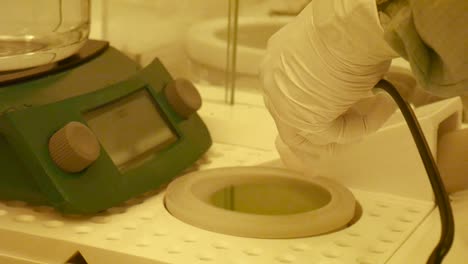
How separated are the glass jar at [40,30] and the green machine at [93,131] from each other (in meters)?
0.03

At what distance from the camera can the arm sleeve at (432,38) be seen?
47 cm

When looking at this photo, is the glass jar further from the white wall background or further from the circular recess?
the circular recess

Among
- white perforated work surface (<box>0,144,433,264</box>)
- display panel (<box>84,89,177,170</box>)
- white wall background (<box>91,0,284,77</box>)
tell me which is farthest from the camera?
white wall background (<box>91,0,284,77</box>)

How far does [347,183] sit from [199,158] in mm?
165

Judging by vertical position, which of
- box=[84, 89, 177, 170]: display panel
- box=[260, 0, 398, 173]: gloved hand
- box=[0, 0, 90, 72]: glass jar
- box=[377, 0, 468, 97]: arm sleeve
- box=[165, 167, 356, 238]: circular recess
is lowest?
box=[165, 167, 356, 238]: circular recess

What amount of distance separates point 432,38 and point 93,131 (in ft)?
1.23

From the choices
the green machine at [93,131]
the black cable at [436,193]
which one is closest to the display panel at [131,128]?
the green machine at [93,131]

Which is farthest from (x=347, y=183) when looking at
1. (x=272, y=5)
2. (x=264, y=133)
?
(x=272, y=5)

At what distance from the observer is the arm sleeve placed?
1.56 feet

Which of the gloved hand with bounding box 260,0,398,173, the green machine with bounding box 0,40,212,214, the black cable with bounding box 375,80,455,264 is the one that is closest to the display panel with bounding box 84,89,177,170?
the green machine with bounding box 0,40,212,214

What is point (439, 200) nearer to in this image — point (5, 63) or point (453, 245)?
point (453, 245)

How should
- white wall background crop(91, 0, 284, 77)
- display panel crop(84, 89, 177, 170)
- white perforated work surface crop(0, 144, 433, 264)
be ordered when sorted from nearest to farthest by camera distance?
white perforated work surface crop(0, 144, 433, 264) < display panel crop(84, 89, 177, 170) < white wall background crop(91, 0, 284, 77)

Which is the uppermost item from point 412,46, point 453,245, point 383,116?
point 412,46

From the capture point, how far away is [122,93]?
Result: 31.6 inches
